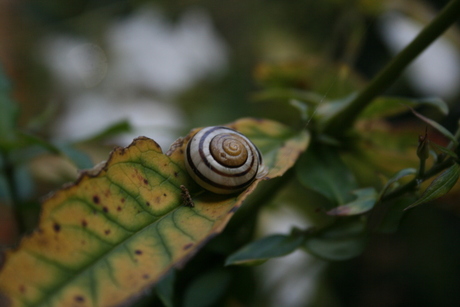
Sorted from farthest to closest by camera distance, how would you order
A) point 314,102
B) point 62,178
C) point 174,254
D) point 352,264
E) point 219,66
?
point 219,66, point 352,264, point 62,178, point 314,102, point 174,254

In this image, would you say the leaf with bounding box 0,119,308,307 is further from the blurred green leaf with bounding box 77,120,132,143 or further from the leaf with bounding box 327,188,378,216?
the blurred green leaf with bounding box 77,120,132,143

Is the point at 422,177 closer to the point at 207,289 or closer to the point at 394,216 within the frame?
the point at 394,216

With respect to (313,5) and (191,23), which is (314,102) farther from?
(191,23)

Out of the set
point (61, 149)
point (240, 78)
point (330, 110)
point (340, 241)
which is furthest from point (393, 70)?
point (240, 78)

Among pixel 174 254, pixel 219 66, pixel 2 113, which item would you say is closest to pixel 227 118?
pixel 219 66

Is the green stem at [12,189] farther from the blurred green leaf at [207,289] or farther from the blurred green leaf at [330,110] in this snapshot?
the blurred green leaf at [330,110]

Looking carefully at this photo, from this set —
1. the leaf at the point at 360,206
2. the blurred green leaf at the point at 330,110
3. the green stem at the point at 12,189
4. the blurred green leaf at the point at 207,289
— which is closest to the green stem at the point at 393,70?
the blurred green leaf at the point at 330,110
